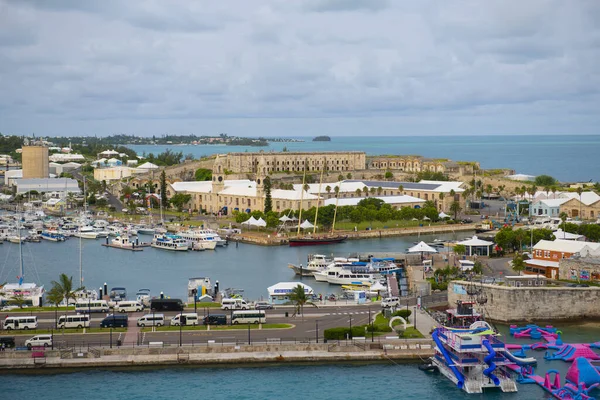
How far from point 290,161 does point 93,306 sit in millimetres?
49352

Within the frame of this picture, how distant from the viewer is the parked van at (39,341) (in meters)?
21.0

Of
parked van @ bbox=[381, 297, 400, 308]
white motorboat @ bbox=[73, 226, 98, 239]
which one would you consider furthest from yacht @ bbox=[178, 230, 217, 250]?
parked van @ bbox=[381, 297, 400, 308]

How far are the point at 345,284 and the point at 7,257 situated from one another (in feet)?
56.0

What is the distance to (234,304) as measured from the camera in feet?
83.3

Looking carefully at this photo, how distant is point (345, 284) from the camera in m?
32.1

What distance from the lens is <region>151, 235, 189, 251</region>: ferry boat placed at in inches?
1682

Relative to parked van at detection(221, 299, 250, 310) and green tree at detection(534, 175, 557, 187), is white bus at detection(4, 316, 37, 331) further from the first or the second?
green tree at detection(534, 175, 557, 187)

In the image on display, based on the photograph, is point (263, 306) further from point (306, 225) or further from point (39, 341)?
point (306, 225)

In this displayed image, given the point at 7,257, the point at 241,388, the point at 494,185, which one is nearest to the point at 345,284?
the point at 241,388

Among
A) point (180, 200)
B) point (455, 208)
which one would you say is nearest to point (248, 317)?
point (455, 208)

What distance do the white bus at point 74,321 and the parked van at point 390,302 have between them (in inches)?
317

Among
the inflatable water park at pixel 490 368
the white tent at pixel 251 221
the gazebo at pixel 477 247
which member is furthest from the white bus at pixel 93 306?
the white tent at pixel 251 221

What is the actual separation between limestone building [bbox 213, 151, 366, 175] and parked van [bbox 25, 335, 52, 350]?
4814 centimetres

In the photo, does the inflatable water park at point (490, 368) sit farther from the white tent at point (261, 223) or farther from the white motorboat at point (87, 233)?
the white motorboat at point (87, 233)
